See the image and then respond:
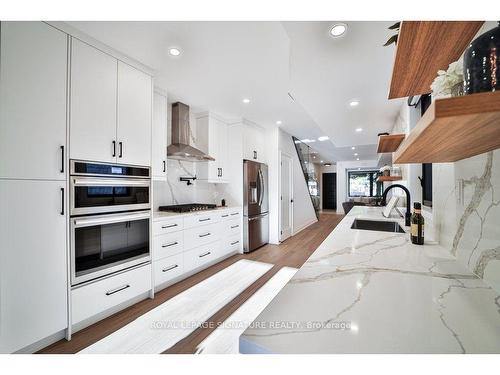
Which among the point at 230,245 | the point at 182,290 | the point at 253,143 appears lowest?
the point at 182,290

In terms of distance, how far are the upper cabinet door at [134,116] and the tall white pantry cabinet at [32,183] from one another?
43cm

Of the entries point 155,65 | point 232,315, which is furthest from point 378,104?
point 232,315

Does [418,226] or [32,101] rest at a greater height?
[32,101]

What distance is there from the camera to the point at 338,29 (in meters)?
1.36

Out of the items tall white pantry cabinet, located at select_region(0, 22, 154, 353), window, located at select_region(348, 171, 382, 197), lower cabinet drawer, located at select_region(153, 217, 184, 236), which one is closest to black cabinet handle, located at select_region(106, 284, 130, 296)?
tall white pantry cabinet, located at select_region(0, 22, 154, 353)

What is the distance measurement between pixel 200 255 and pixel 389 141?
279 centimetres

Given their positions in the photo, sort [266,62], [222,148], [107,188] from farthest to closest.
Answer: [222,148] → [266,62] → [107,188]

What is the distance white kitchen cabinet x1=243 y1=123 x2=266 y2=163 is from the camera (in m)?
3.95

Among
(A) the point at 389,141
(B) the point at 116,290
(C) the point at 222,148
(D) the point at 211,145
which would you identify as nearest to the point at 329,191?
(C) the point at 222,148

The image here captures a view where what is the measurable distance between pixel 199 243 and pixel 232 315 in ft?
3.93

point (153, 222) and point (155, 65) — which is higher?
point (155, 65)

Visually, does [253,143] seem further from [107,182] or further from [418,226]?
[418,226]

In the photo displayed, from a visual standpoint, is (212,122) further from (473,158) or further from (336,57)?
(473,158)
